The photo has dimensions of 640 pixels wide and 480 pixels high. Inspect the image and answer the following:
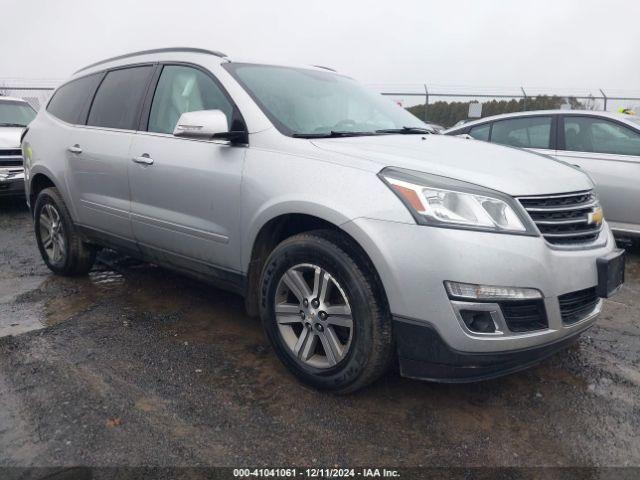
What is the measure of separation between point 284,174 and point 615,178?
13.2ft

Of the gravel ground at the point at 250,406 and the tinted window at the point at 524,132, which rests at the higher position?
the tinted window at the point at 524,132

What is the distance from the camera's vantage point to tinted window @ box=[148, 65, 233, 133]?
3.35m

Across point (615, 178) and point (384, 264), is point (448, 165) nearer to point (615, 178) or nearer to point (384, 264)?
point (384, 264)

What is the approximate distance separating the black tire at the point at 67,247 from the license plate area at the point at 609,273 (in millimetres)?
3840

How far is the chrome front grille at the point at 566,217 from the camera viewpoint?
244 cm

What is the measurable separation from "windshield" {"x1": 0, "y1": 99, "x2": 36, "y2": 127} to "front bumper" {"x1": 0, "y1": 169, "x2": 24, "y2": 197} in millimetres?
1399

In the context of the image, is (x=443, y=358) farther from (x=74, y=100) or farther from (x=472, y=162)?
(x=74, y=100)

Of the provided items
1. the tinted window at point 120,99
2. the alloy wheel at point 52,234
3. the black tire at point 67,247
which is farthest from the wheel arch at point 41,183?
the tinted window at point 120,99

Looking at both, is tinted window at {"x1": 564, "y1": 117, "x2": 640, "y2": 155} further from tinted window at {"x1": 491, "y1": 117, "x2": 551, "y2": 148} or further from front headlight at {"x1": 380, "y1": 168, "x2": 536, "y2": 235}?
front headlight at {"x1": 380, "y1": 168, "x2": 536, "y2": 235}

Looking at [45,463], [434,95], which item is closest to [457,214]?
[45,463]

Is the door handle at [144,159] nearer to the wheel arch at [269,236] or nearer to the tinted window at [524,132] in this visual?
the wheel arch at [269,236]

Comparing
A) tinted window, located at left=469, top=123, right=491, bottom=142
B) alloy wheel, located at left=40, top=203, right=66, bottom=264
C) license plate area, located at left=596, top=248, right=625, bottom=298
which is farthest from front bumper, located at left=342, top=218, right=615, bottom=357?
tinted window, located at left=469, top=123, right=491, bottom=142

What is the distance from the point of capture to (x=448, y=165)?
2562mm

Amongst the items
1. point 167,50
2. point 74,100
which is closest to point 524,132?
point 167,50
